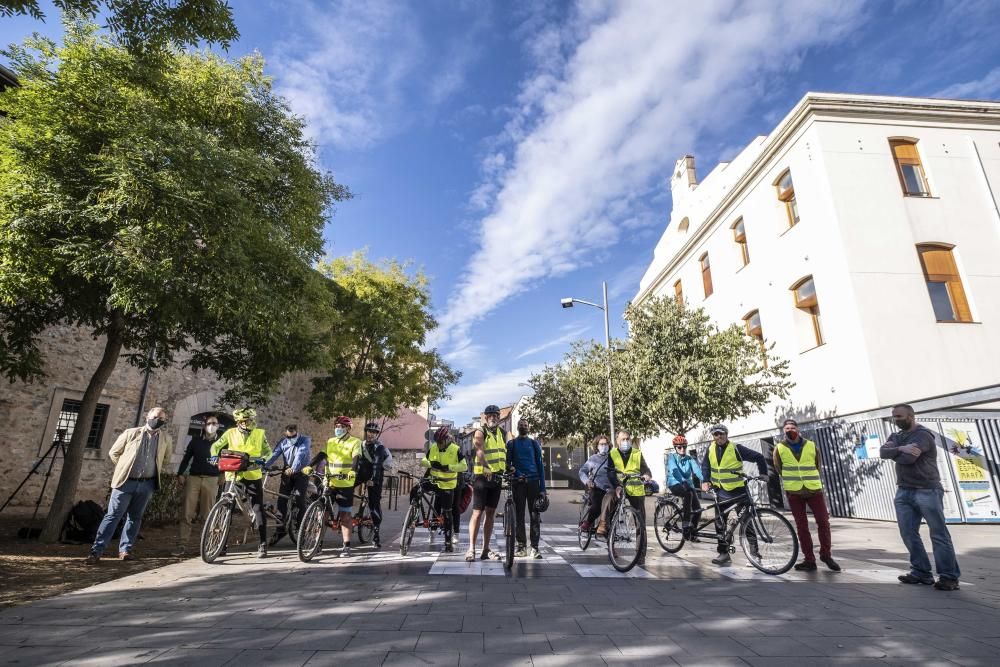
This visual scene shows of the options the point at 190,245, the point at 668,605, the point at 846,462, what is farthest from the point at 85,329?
the point at 846,462

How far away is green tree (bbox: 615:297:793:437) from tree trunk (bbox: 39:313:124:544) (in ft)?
41.7

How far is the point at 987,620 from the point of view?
416 cm

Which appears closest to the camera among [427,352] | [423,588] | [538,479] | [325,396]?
[423,588]

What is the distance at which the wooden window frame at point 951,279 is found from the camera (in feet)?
44.7

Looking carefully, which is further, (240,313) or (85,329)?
(85,329)

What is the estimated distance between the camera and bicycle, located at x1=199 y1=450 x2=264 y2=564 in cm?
612

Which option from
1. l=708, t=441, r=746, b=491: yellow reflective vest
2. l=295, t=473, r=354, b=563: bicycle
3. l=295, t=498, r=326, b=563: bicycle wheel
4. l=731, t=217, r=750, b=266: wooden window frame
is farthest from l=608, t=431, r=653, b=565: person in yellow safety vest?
l=731, t=217, r=750, b=266: wooden window frame

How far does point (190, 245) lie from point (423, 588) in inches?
246

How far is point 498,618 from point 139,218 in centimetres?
724

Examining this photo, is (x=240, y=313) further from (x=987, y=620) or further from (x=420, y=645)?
(x=987, y=620)

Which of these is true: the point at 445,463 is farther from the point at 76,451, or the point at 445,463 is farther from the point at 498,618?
the point at 76,451

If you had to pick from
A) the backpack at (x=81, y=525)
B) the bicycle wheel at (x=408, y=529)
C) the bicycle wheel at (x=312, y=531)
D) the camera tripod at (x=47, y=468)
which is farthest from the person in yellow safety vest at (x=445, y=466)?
the camera tripod at (x=47, y=468)

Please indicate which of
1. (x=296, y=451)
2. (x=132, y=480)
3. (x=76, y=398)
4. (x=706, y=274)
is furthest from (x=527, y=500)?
(x=706, y=274)

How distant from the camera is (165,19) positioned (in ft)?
18.9
